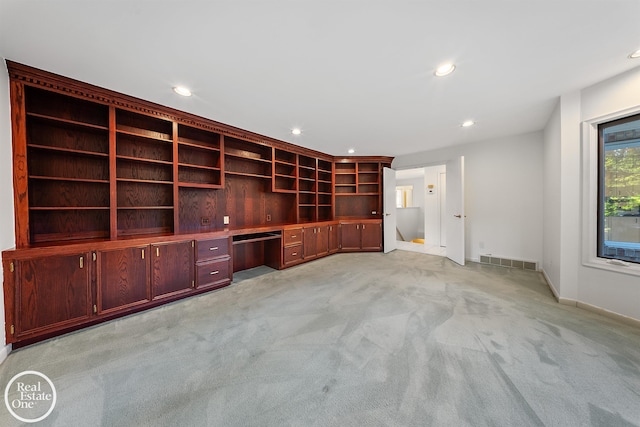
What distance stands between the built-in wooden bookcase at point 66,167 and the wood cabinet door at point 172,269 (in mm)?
722

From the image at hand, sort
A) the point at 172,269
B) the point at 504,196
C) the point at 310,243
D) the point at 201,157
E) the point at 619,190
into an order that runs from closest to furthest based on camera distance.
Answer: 1. the point at 619,190
2. the point at 172,269
3. the point at 201,157
4. the point at 504,196
5. the point at 310,243

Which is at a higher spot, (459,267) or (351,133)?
(351,133)

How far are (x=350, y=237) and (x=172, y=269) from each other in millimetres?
3623

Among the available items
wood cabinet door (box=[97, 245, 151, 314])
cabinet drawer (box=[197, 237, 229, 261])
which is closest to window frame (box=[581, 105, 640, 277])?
cabinet drawer (box=[197, 237, 229, 261])

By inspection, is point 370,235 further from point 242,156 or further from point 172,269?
point 172,269

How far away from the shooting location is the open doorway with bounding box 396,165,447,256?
608cm

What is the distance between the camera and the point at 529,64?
1901 millimetres

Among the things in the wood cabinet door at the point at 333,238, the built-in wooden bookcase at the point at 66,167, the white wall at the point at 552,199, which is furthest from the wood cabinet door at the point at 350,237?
the built-in wooden bookcase at the point at 66,167

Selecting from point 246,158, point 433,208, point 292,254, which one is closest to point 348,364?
point 292,254

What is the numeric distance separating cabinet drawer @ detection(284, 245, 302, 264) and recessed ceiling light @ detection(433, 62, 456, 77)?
129 inches

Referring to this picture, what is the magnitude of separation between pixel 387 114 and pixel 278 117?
4.84ft

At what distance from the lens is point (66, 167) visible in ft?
7.74

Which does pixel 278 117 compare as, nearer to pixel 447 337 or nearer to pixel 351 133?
pixel 351 133

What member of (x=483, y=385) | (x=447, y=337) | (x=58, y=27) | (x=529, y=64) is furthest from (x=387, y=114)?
(x=58, y=27)
